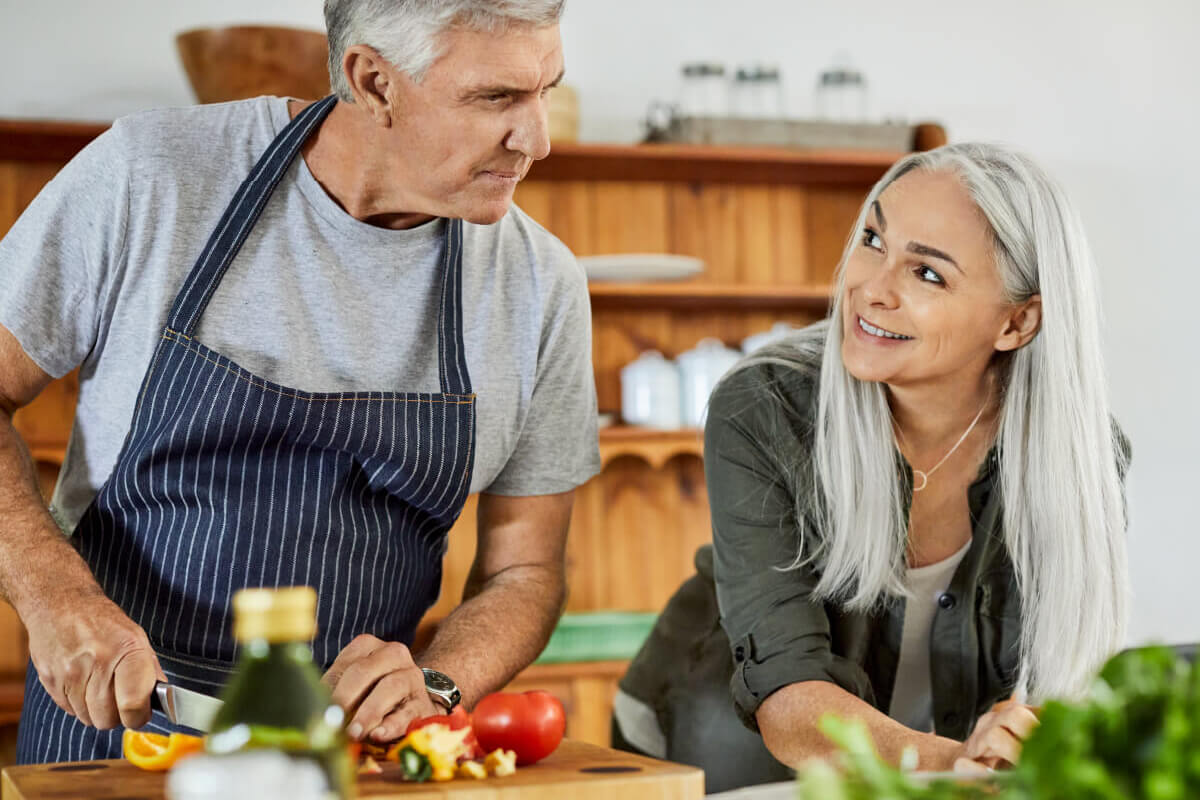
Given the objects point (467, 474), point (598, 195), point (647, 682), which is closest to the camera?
point (467, 474)

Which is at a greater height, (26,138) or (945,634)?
(26,138)

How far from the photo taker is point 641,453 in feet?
10.1

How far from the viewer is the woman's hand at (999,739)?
1.04m

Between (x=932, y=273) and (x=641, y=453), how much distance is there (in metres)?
1.64

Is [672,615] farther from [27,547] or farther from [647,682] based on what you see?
[27,547]

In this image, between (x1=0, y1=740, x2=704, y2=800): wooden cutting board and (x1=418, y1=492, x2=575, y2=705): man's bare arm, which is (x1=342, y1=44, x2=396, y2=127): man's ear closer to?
(x1=418, y1=492, x2=575, y2=705): man's bare arm

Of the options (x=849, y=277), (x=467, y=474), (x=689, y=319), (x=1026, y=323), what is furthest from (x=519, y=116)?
(x=689, y=319)

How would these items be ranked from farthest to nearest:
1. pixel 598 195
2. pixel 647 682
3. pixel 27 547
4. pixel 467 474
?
1. pixel 598 195
2. pixel 647 682
3. pixel 467 474
4. pixel 27 547

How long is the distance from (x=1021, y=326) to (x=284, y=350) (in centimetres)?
92

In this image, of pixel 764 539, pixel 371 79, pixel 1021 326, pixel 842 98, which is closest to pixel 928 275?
pixel 1021 326

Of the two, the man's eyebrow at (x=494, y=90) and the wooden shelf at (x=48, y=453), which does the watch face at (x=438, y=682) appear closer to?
the man's eyebrow at (x=494, y=90)

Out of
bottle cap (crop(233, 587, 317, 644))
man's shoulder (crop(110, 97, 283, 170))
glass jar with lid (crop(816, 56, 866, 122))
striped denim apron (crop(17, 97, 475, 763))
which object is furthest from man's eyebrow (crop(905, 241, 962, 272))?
glass jar with lid (crop(816, 56, 866, 122))

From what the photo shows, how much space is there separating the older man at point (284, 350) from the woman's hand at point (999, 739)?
1.55 ft

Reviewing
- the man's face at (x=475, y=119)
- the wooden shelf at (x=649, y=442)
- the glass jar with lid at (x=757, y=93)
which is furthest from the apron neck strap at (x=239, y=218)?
the glass jar with lid at (x=757, y=93)
